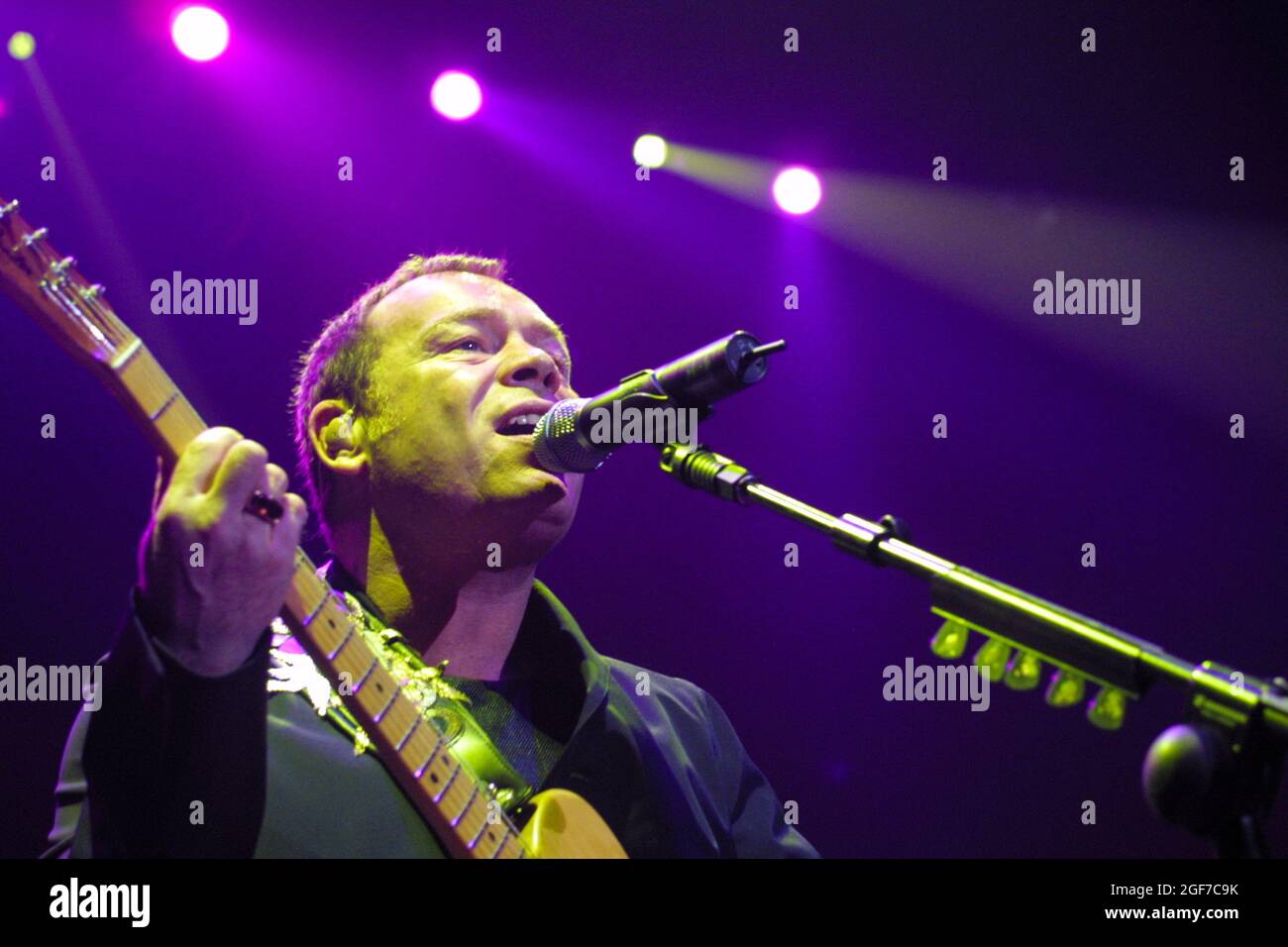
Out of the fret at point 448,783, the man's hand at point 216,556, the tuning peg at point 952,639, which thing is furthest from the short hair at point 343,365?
the tuning peg at point 952,639

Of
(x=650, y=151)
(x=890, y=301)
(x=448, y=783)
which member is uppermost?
(x=650, y=151)

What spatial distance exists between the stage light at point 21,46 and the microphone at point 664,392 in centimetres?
200

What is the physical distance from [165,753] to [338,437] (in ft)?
3.89

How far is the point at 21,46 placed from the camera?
284 centimetres

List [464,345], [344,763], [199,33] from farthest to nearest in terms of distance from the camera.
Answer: [199,33], [464,345], [344,763]

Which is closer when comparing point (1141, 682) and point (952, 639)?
point (1141, 682)

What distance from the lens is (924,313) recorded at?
3809 millimetres

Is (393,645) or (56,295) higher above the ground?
(56,295)

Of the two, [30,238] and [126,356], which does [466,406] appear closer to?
[126,356]

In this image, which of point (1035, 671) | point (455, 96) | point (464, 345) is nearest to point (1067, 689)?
point (1035, 671)

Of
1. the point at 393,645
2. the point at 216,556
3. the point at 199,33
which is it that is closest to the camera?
the point at 216,556

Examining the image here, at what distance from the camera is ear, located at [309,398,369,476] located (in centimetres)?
262

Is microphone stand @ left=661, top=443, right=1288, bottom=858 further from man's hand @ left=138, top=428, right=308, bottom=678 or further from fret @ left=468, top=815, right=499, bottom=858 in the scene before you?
fret @ left=468, top=815, right=499, bottom=858

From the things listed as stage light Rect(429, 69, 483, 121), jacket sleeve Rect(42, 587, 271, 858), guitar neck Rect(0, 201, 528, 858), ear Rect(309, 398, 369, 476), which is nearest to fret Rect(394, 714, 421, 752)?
guitar neck Rect(0, 201, 528, 858)
